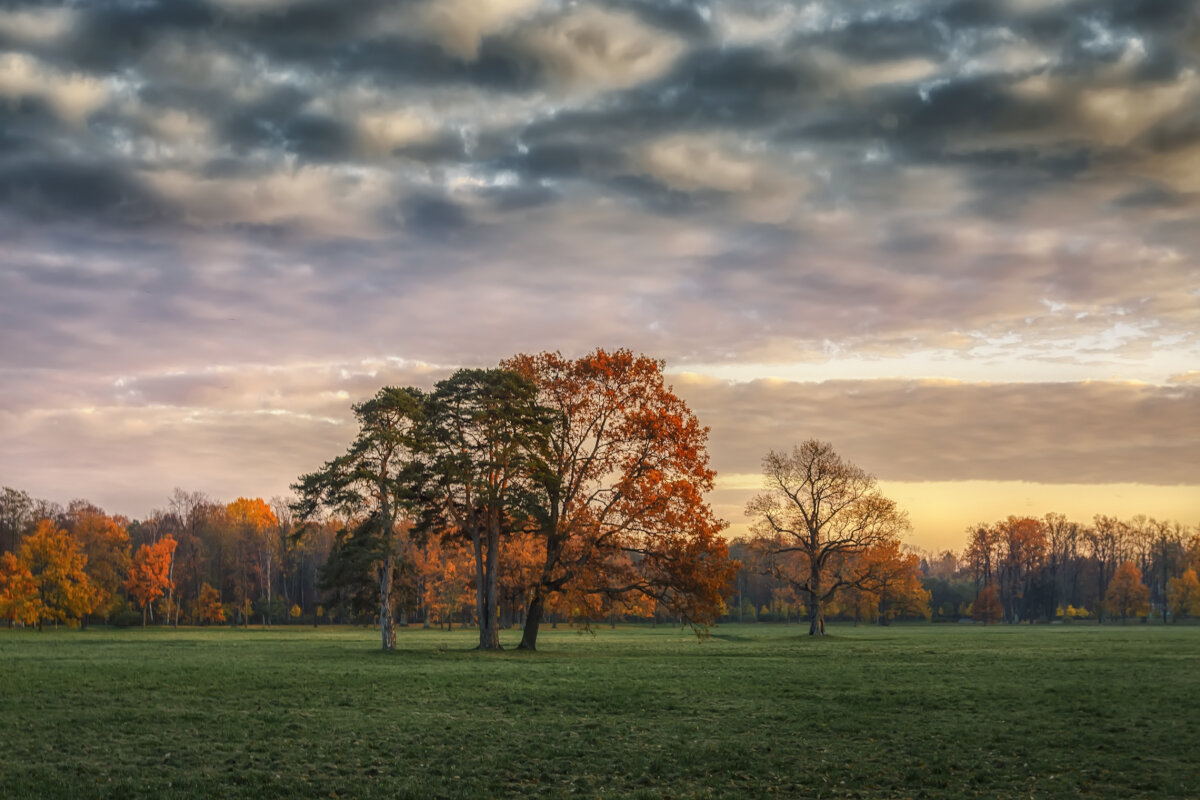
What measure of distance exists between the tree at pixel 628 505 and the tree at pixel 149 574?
87456 mm

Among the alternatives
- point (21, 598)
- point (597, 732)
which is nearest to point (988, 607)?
point (21, 598)

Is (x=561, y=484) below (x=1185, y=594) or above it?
above

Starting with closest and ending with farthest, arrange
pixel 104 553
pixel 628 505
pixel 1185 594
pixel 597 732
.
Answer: pixel 597 732 → pixel 628 505 → pixel 104 553 → pixel 1185 594

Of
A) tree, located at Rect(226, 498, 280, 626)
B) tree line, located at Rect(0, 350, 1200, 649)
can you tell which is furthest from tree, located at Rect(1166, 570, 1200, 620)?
tree, located at Rect(226, 498, 280, 626)

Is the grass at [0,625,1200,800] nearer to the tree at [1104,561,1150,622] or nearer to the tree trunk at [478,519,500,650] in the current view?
the tree trunk at [478,519,500,650]

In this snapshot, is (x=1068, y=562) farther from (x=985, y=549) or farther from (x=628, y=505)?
(x=628, y=505)

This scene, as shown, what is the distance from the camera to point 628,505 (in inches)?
1991

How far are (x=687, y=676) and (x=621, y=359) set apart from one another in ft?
67.9

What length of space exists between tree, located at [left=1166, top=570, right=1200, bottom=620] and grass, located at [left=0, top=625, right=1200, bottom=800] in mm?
123607

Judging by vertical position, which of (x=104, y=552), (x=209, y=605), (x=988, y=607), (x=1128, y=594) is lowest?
(x=988, y=607)

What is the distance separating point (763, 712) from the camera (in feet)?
80.6

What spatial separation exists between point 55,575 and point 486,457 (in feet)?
228

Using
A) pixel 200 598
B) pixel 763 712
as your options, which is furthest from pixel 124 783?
pixel 200 598

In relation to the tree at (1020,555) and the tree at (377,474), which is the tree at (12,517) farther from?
the tree at (1020,555)
